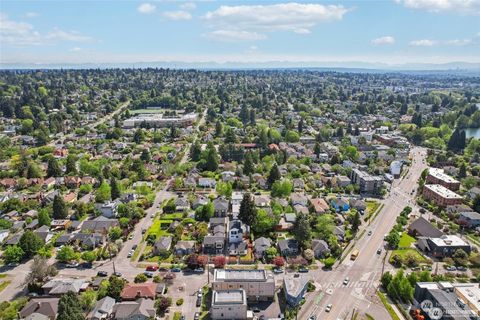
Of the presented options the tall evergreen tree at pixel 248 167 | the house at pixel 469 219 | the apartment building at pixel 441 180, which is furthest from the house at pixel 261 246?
the apartment building at pixel 441 180

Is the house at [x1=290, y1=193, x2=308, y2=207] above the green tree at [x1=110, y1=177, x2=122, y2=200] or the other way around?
the other way around

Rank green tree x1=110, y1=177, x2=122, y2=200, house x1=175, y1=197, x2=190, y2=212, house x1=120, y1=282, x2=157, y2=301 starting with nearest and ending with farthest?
1. house x1=120, y1=282, x2=157, y2=301
2. house x1=175, y1=197, x2=190, y2=212
3. green tree x1=110, y1=177, x2=122, y2=200

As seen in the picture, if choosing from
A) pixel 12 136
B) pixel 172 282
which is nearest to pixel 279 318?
pixel 172 282

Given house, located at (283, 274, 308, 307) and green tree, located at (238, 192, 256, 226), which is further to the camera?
green tree, located at (238, 192, 256, 226)

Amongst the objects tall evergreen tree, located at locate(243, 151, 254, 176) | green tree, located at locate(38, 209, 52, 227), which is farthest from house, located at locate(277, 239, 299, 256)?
green tree, located at locate(38, 209, 52, 227)

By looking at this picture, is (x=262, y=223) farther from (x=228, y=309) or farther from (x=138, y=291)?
(x=138, y=291)

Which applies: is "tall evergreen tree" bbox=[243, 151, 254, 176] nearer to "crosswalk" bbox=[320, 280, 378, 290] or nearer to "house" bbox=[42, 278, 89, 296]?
"crosswalk" bbox=[320, 280, 378, 290]

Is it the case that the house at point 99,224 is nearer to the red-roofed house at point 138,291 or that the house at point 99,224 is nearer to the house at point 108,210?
the house at point 108,210
